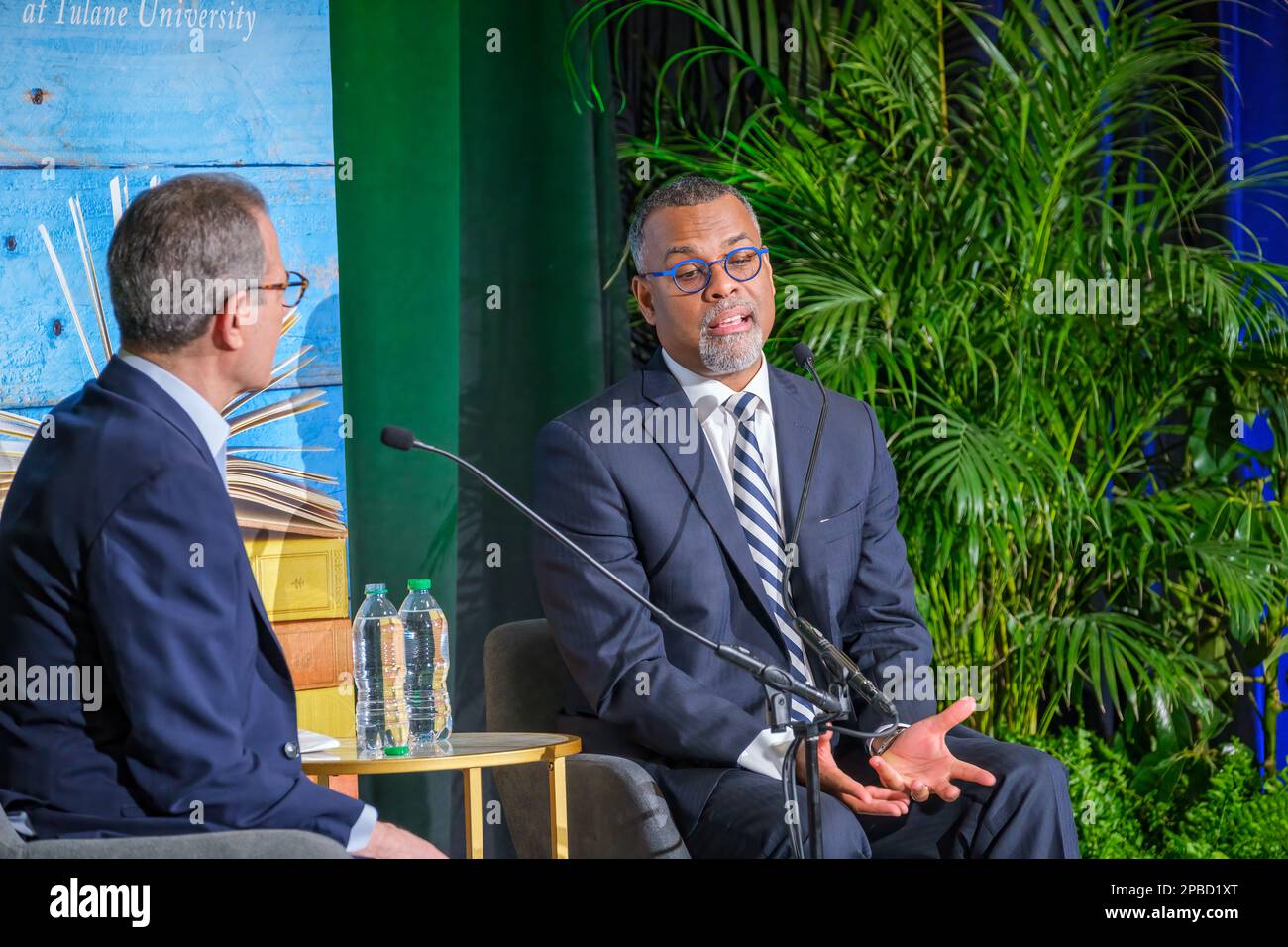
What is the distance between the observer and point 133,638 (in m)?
1.82

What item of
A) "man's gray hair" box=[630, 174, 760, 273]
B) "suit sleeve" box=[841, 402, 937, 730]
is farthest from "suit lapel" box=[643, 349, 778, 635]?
"man's gray hair" box=[630, 174, 760, 273]

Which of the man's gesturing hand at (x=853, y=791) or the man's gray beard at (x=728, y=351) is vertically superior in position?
the man's gray beard at (x=728, y=351)

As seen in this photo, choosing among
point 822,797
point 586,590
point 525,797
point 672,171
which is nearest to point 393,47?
point 672,171

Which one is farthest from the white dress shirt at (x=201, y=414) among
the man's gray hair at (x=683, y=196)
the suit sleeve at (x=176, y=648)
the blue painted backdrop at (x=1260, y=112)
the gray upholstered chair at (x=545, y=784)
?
the blue painted backdrop at (x=1260, y=112)

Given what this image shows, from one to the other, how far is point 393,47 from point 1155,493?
215 cm

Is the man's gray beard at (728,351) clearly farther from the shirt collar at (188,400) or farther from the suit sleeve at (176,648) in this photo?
the suit sleeve at (176,648)

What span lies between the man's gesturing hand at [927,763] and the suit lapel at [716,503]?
32 centimetres

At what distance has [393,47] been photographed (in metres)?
3.47

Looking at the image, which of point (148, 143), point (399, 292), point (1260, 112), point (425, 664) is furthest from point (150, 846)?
point (1260, 112)

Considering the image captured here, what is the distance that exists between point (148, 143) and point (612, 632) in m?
1.47

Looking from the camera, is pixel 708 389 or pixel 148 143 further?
pixel 148 143

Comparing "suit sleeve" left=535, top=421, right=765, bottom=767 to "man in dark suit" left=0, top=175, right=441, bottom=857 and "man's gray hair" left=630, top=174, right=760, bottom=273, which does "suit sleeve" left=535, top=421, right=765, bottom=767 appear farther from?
"man in dark suit" left=0, top=175, right=441, bottom=857

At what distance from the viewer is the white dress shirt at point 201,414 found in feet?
6.62

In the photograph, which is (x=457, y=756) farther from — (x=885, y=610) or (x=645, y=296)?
(x=645, y=296)
